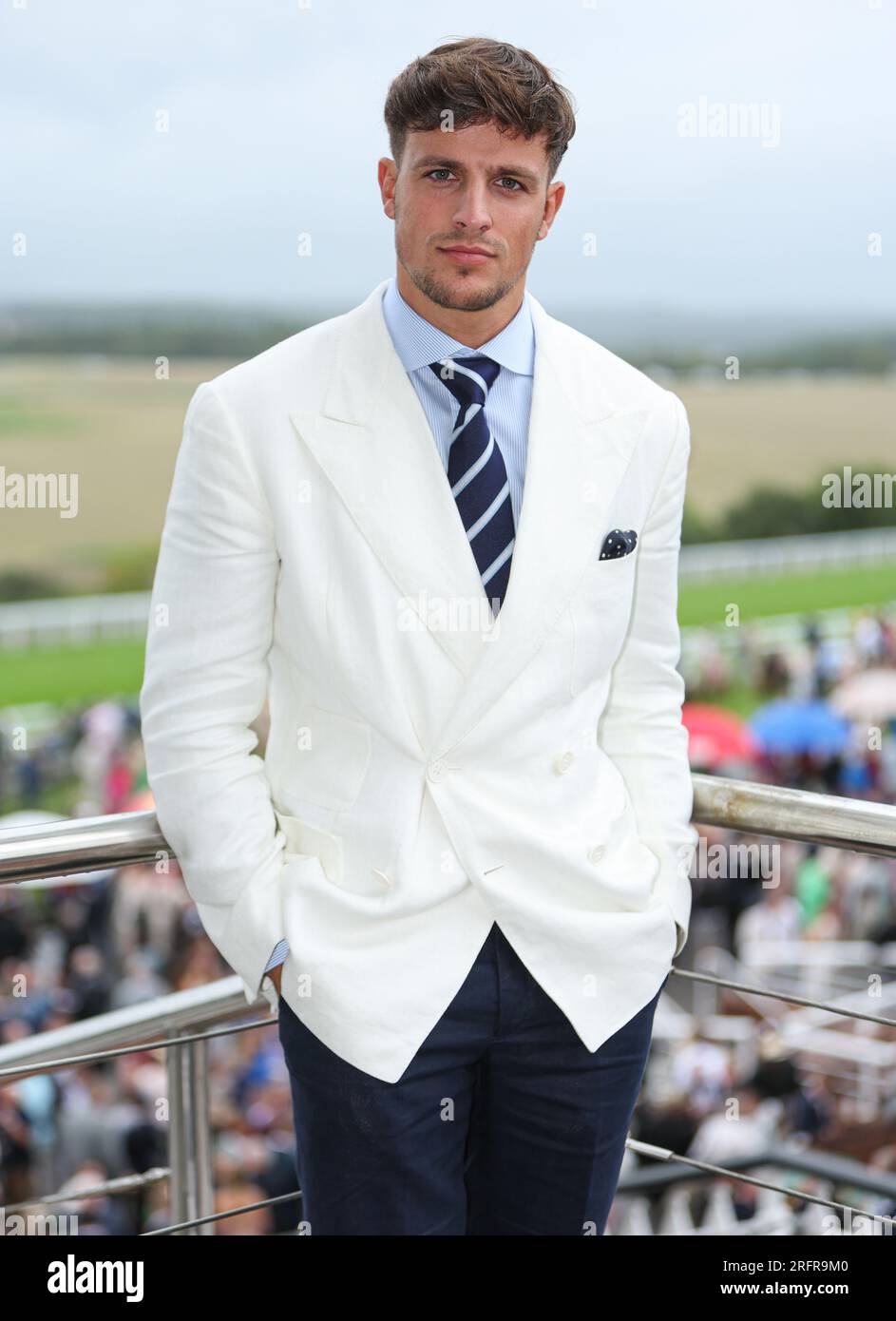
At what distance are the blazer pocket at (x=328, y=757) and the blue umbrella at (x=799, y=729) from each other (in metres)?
10.7

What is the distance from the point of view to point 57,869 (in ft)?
4.98

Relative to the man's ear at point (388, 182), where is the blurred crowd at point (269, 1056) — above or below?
below

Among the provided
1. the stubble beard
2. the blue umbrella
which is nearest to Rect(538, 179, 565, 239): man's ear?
the stubble beard

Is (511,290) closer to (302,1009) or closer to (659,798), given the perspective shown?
(659,798)

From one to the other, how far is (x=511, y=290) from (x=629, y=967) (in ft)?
2.25

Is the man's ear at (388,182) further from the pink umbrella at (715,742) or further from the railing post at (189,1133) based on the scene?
the pink umbrella at (715,742)

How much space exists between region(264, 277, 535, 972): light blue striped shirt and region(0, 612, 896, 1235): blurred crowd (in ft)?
3.15

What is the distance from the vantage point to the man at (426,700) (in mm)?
1412

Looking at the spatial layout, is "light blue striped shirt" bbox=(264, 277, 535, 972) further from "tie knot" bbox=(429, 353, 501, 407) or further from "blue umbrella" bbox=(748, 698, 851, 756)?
"blue umbrella" bbox=(748, 698, 851, 756)

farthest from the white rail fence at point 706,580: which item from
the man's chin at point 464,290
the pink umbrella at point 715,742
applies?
the man's chin at point 464,290

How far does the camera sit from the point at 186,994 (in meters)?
1.85

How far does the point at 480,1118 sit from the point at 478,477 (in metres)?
0.66

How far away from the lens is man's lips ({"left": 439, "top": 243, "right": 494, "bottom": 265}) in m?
1.40

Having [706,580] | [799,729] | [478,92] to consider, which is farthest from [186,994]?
[706,580]
